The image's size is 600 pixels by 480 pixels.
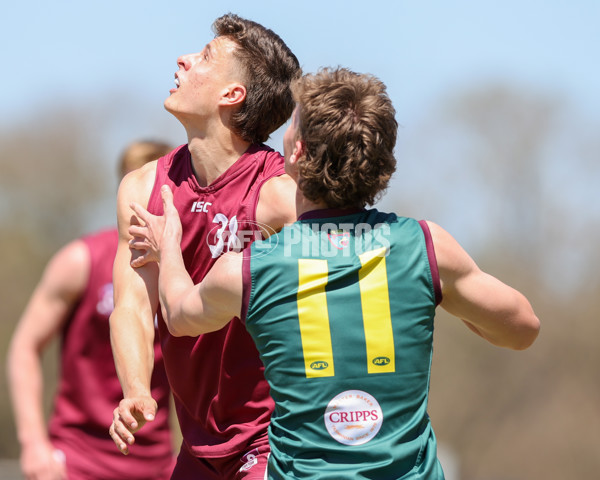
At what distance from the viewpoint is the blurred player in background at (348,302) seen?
2684mm

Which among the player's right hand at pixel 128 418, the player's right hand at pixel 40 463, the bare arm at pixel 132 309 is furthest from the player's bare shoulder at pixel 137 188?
the player's right hand at pixel 40 463

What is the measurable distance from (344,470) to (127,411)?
868mm

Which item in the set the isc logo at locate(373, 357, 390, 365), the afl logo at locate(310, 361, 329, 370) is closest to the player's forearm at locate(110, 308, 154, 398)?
the afl logo at locate(310, 361, 329, 370)

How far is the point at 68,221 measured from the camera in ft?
82.4

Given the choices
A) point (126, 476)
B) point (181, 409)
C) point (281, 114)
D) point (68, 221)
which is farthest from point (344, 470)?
point (68, 221)

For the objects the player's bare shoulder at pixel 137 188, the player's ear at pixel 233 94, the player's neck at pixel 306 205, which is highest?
the player's ear at pixel 233 94

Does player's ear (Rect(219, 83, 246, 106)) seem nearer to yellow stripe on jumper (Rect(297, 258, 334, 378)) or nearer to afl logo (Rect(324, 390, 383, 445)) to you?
yellow stripe on jumper (Rect(297, 258, 334, 378))

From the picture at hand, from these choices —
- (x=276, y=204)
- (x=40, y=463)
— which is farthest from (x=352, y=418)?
(x=40, y=463)

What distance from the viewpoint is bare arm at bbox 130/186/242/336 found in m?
2.73

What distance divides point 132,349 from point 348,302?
1.23 metres

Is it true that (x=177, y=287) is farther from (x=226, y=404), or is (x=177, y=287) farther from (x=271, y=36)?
(x=271, y=36)

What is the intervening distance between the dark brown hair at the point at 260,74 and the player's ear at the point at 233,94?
1.1 inches

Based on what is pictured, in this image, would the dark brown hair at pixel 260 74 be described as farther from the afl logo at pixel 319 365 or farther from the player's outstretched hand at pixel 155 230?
the afl logo at pixel 319 365

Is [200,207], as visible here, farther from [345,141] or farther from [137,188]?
[345,141]
